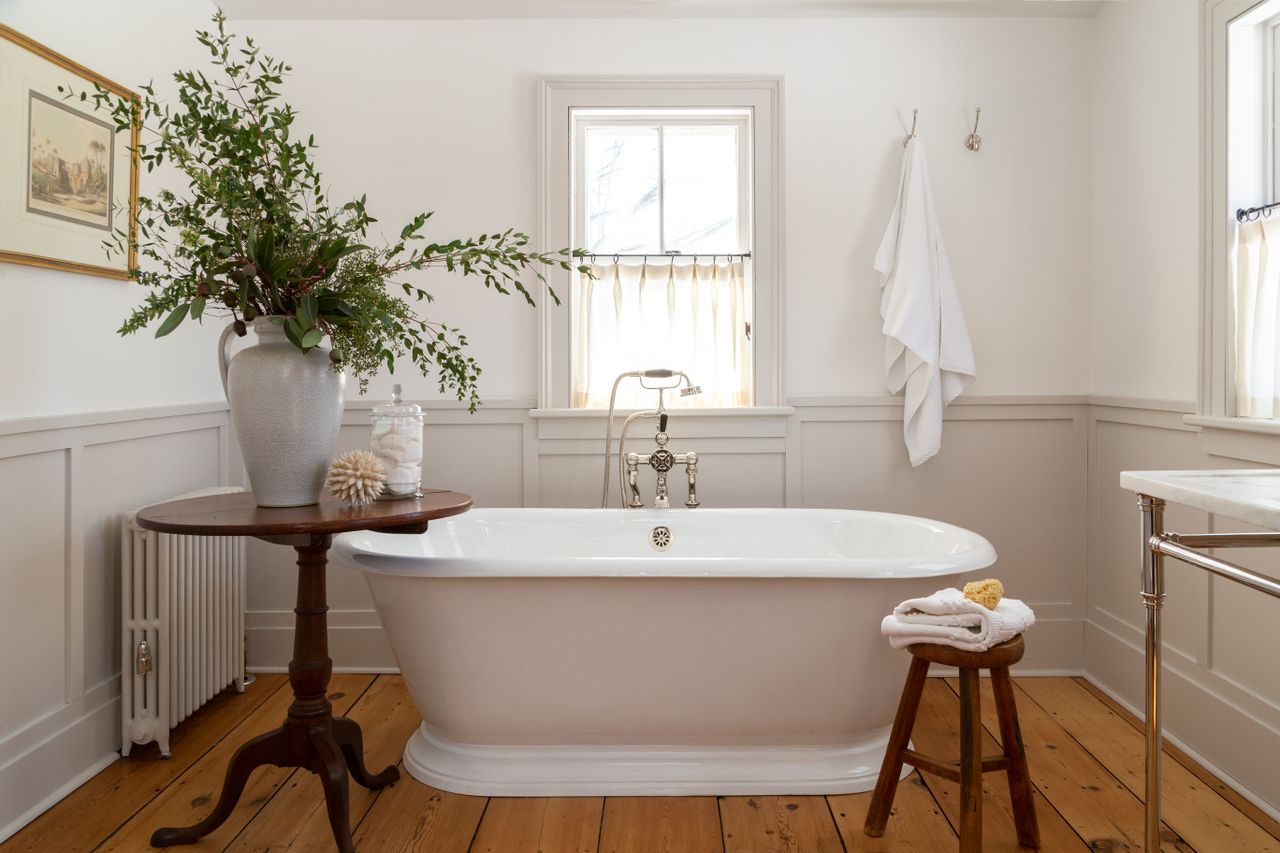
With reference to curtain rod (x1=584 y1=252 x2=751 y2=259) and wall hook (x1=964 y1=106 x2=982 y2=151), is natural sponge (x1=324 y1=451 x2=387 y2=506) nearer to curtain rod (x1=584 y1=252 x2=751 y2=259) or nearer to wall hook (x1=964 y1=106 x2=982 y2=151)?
curtain rod (x1=584 y1=252 x2=751 y2=259)

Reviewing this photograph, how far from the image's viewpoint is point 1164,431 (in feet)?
8.55

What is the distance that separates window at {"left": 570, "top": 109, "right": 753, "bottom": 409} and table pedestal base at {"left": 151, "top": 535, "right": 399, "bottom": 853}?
137 cm

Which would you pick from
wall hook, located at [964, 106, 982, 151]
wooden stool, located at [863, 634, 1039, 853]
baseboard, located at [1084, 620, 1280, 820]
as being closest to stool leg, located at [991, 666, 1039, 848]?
wooden stool, located at [863, 634, 1039, 853]

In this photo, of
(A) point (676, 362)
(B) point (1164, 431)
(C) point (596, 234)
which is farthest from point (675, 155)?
(B) point (1164, 431)

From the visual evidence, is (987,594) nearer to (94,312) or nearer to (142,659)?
(142,659)

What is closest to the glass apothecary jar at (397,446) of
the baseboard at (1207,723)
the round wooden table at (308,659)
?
the round wooden table at (308,659)

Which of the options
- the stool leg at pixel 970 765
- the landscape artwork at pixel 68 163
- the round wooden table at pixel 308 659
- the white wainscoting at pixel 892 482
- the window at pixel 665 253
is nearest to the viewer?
the stool leg at pixel 970 765

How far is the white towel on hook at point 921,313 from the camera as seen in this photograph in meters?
2.88

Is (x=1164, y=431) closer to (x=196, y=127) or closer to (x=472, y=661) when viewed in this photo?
(x=472, y=661)

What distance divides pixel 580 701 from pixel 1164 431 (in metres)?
1.94

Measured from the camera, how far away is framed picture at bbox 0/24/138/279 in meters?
1.95

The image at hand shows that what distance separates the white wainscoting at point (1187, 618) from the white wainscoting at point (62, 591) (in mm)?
2987

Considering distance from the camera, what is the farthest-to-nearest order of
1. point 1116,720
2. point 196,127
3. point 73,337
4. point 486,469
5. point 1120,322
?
1. point 486,469
2. point 1120,322
3. point 1116,720
4. point 73,337
5. point 196,127

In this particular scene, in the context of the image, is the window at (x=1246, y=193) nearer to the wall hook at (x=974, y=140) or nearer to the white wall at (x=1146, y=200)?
the white wall at (x=1146, y=200)
